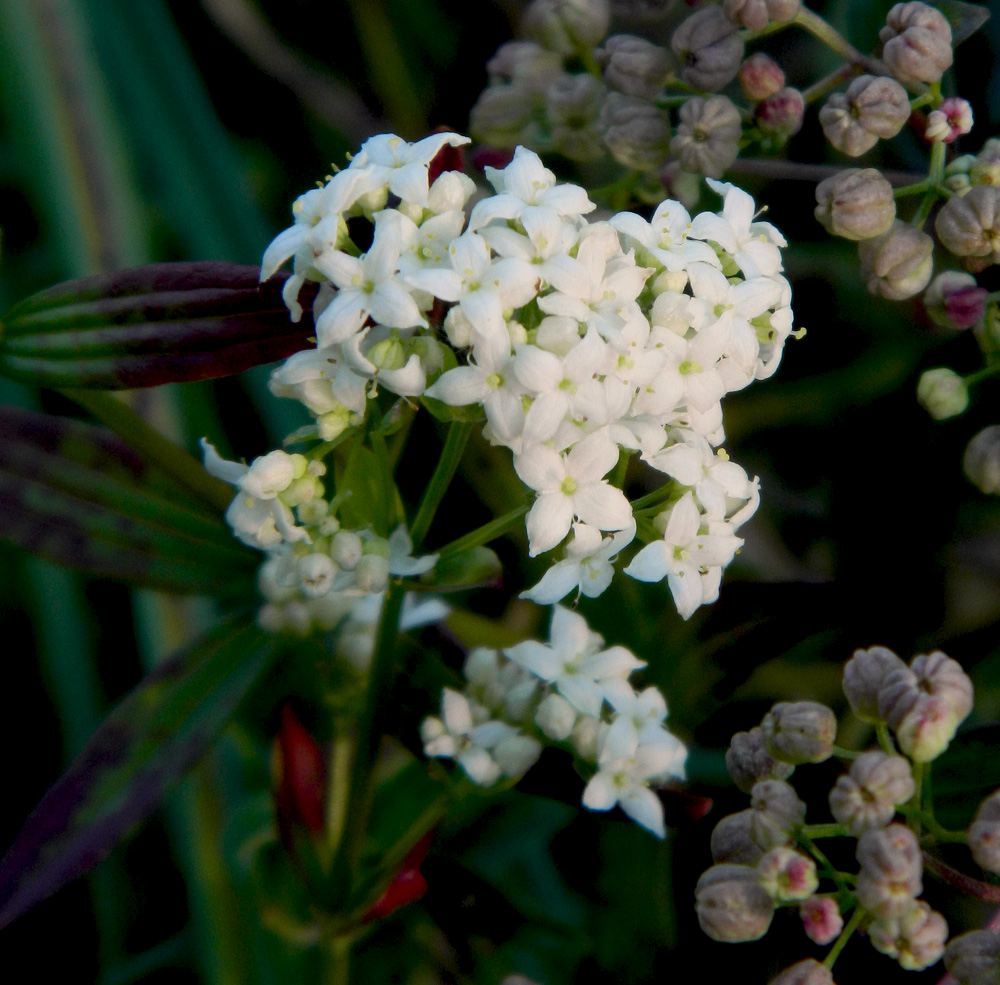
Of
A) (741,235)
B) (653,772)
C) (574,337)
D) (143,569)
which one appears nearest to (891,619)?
(653,772)

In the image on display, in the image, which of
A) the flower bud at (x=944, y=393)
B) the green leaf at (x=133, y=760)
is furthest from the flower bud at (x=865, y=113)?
the green leaf at (x=133, y=760)

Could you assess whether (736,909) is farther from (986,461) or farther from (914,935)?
(986,461)

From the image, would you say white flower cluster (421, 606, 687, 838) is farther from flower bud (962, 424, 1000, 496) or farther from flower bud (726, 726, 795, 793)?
flower bud (962, 424, 1000, 496)

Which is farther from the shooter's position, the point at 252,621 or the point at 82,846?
A: the point at 252,621

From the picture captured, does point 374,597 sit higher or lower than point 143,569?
lower

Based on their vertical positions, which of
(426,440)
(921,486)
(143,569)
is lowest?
(921,486)

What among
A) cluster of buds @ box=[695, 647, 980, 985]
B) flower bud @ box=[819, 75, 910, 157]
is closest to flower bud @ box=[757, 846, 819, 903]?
cluster of buds @ box=[695, 647, 980, 985]

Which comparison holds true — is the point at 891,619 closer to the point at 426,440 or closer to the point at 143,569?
the point at 426,440
